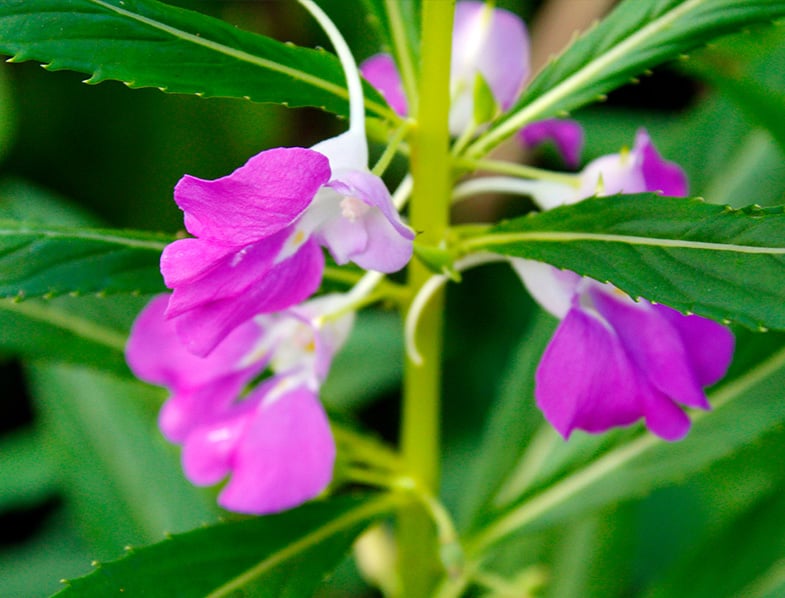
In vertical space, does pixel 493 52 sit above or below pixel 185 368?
above

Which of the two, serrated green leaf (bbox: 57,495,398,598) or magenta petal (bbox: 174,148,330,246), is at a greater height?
magenta petal (bbox: 174,148,330,246)

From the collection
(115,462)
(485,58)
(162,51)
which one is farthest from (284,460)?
(115,462)

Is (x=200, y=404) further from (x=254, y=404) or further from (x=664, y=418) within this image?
(x=664, y=418)

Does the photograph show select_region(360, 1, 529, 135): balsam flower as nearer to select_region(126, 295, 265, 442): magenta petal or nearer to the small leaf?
the small leaf

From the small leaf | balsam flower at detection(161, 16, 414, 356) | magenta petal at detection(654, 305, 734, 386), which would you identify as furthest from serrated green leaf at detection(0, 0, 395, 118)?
magenta petal at detection(654, 305, 734, 386)

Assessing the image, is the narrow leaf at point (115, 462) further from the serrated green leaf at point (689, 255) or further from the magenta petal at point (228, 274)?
the serrated green leaf at point (689, 255)

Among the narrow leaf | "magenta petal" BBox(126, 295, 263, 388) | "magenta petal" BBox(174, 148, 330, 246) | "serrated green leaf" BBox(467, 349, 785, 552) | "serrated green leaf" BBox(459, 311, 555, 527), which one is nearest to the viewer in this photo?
"magenta petal" BBox(174, 148, 330, 246)

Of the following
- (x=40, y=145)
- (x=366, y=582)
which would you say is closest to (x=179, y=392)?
(x=366, y=582)
